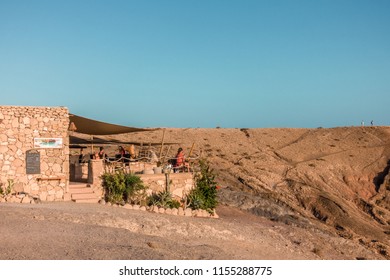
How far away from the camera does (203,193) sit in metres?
20.4

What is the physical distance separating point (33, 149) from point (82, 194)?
7.09 feet

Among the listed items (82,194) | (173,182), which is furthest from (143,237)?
(173,182)

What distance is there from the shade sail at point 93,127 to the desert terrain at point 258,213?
2.48 metres

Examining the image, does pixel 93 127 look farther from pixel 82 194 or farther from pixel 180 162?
pixel 180 162

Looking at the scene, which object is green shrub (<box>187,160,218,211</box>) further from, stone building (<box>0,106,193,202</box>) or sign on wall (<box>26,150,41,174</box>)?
sign on wall (<box>26,150,41,174</box>)

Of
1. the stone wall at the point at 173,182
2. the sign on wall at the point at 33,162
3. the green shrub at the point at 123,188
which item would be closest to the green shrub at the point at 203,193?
the stone wall at the point at 173,182

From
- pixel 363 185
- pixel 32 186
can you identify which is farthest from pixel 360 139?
pixel 32 186

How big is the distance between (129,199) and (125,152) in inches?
113

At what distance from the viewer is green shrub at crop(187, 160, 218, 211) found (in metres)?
19.9

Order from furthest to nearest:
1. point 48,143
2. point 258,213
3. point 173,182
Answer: point 258,213 < point 173,182 < point 48,143

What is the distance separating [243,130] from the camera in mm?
44438

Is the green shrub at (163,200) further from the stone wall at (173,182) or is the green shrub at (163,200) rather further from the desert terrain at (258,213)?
the desert terrain at (258,213)

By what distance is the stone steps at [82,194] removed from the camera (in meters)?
18.3
